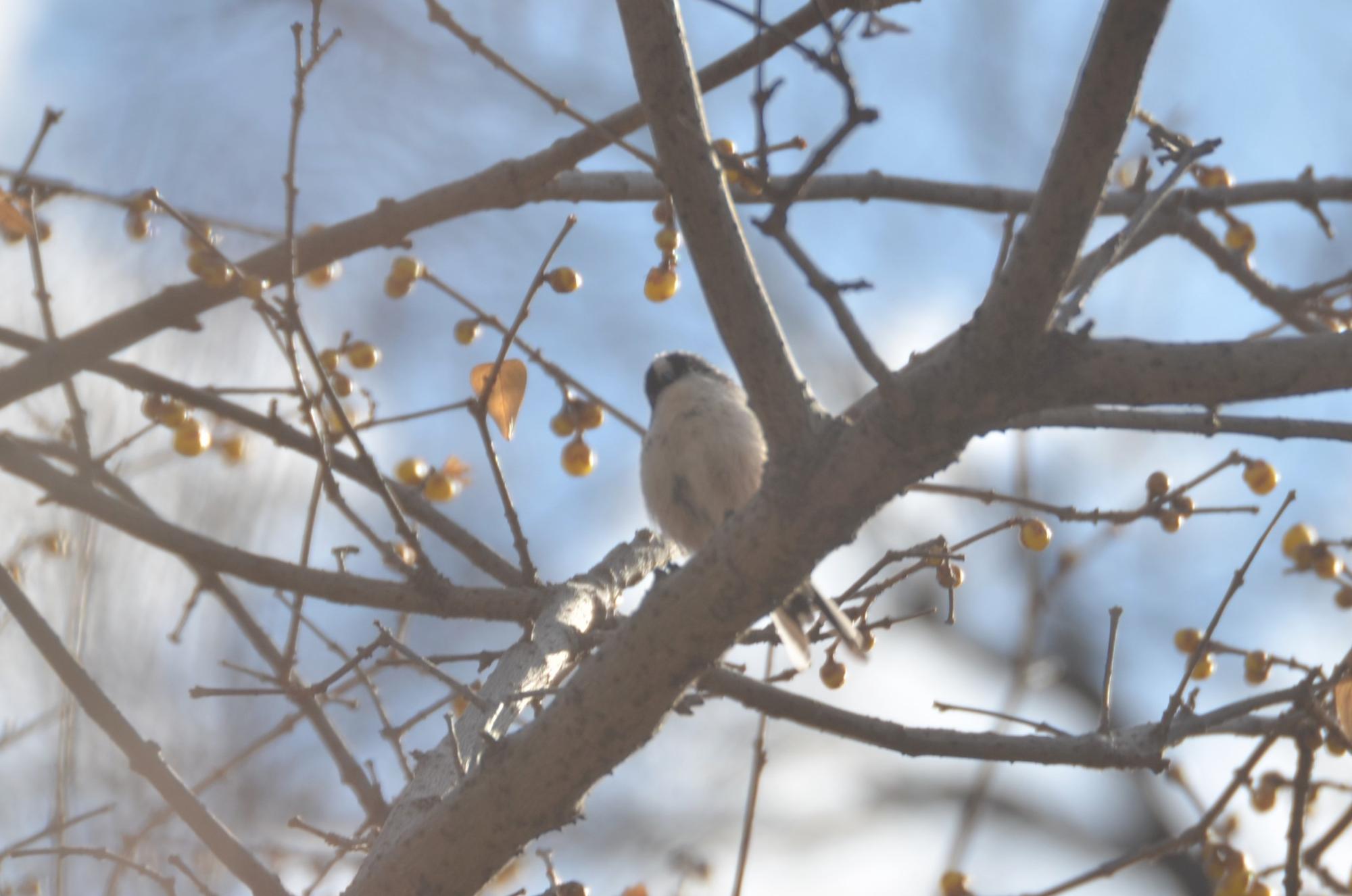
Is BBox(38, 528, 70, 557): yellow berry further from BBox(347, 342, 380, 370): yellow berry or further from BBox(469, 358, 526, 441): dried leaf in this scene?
BBox(469, 358, 526, 441): dried leaf

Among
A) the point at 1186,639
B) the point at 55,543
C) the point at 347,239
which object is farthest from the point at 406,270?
the point at 1186,639

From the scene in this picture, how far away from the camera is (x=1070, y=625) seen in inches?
287

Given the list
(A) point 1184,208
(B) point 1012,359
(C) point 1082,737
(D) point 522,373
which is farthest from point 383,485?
(A) point 1184,208

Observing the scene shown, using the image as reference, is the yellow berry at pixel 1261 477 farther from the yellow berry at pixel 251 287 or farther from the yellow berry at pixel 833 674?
the yellow berry at pixel 251 287

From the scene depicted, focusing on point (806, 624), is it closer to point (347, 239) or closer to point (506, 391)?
point (506, 391)

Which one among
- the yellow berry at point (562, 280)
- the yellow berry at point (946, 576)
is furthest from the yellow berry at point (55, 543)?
the yellow berry at point (946, 576)

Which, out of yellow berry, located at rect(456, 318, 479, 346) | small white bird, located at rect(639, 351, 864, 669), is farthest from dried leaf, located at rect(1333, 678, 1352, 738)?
yellow berry, located at rect(456, 318, 479, 346)

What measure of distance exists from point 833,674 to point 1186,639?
3.47 ft

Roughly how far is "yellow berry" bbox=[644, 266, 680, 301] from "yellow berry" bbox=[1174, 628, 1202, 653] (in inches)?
62.4

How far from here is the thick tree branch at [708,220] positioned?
5.32 ft

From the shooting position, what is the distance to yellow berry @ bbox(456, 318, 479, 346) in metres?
2.82

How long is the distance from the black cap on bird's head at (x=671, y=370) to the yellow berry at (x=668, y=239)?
2.85 feet

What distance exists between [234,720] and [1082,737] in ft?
11.1

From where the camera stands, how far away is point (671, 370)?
3598mm
